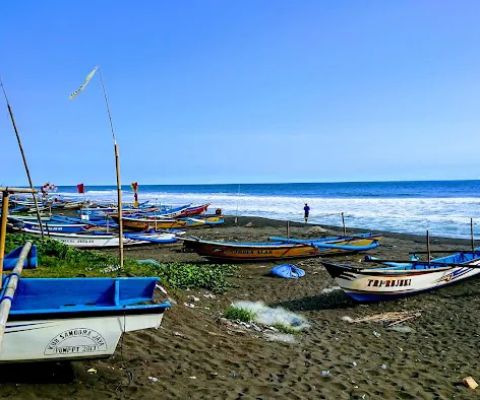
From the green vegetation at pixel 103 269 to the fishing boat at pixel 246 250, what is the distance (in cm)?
332

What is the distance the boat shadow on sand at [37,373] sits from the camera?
225 inches

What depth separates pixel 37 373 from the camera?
5914 millimetres

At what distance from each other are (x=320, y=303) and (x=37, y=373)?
8.51 meters

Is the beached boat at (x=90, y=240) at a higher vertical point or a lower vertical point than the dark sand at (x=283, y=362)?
higher

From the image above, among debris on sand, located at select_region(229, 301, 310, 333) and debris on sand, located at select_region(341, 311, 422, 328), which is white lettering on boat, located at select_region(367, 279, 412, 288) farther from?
debris on sand, located at select_region(229, 301, 310, 333)

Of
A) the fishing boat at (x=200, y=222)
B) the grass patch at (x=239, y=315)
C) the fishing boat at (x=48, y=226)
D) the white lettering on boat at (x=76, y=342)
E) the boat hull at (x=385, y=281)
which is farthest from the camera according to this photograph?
the fishing boat at (x=200, y=222)

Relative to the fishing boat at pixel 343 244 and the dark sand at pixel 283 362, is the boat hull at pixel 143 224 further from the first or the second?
the dark sand at pixel 283 362

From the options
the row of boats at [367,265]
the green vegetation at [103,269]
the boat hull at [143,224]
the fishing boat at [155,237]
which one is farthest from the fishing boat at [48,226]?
the row of boats at [367,265]

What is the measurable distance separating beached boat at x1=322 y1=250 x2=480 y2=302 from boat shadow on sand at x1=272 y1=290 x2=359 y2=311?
1.56ft

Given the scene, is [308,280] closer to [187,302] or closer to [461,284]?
[461,284]

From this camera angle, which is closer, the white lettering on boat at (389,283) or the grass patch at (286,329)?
the grass patch at (286,329)

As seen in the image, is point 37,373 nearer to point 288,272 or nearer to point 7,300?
point 7,300

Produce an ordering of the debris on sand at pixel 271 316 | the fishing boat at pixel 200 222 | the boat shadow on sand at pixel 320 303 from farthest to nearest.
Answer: the fishing boat at pixel 200 222 → the boat shadow on sand at pixel 320 303 → the debris on sand at pixel 271 316

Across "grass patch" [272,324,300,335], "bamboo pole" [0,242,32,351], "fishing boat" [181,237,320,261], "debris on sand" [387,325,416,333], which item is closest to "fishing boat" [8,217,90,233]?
"fishing boat" [181,237,320,261]
